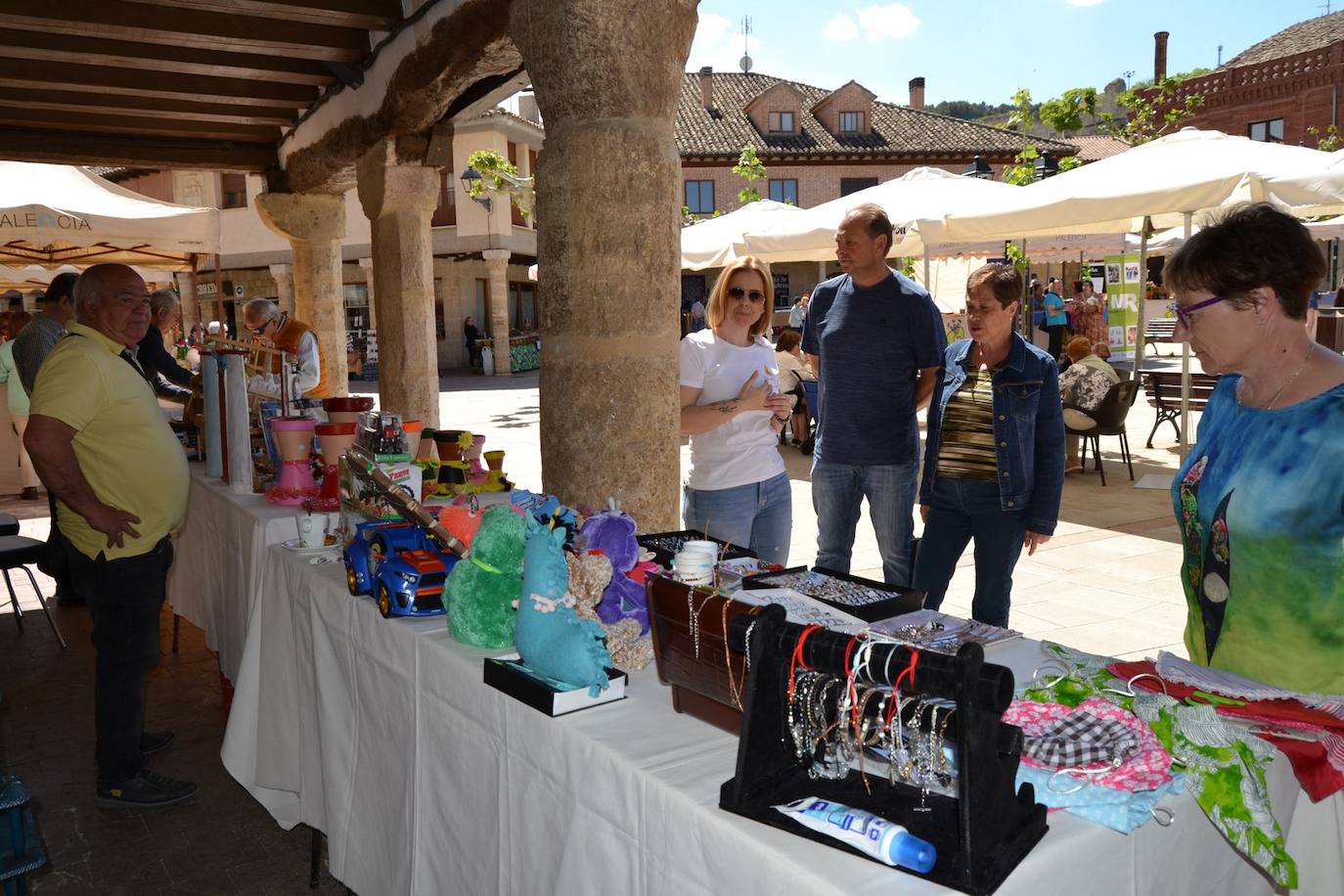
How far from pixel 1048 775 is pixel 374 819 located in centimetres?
173

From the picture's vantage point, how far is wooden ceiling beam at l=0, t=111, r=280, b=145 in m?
7.25

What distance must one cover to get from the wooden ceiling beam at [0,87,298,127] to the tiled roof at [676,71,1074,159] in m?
26.0

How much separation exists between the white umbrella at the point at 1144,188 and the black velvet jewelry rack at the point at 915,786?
6285 mm

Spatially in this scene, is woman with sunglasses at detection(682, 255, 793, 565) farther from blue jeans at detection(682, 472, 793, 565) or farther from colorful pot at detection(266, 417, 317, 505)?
colorful pot at detection(266, 417, 317, 505)

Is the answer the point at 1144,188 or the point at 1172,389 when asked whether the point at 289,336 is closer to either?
the point at 1144,188

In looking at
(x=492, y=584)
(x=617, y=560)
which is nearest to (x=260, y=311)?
Answer: (x=492, y=584)

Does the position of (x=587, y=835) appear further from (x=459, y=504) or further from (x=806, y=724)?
(x=459, y=504)

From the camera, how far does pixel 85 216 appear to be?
6.64 meters

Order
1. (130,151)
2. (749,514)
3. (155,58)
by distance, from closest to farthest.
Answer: (749,514) → (155,58) → (130,151)

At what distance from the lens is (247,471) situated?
3803 millimetres

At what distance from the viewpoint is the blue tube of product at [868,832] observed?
1.18 m

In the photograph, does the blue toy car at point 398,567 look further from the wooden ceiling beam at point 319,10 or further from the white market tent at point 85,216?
the white market tent at point 85,216

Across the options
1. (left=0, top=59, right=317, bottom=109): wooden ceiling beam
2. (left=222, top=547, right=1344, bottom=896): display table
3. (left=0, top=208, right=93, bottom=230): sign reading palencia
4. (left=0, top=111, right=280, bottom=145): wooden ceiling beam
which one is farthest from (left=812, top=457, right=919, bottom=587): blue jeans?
(left=0, top=111, right=280, bottom=145): wooden ceiling beam

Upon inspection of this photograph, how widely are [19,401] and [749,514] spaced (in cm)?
695
